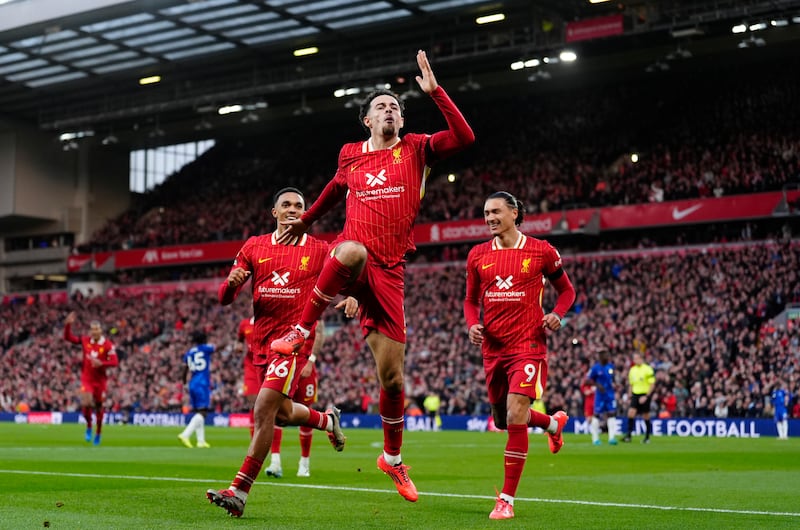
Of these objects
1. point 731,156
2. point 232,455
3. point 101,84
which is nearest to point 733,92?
point 731,156

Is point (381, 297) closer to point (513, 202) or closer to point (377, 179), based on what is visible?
point (377, 179)

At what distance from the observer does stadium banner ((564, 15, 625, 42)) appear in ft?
130

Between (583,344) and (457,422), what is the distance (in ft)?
16.4

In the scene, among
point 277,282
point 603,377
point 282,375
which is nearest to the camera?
point 282,375

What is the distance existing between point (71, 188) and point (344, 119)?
55.3ft

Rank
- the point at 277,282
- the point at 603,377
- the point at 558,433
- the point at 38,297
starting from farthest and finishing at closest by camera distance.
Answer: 1. the point at 38,297
2. the point at 603,377
3. the point at 558,433
4. the point at 277,282

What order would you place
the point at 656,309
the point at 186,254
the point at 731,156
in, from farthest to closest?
1. the point at 186,254
2. the point at 731,156
3. the point at 656,309

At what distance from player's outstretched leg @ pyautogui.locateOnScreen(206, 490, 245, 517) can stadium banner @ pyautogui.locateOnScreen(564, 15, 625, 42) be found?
113 ft

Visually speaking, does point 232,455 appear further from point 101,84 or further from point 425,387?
point 101,84

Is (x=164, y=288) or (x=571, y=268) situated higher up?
(x=164, y=288)

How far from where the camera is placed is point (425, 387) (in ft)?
125

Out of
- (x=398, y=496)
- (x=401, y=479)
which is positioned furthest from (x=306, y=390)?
(x=401, y=479)

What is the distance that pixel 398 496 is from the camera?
32.9 ft

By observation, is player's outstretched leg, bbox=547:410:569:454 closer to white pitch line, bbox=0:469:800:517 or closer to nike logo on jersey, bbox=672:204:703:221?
white pitch line, bbox=0:469:800:517
